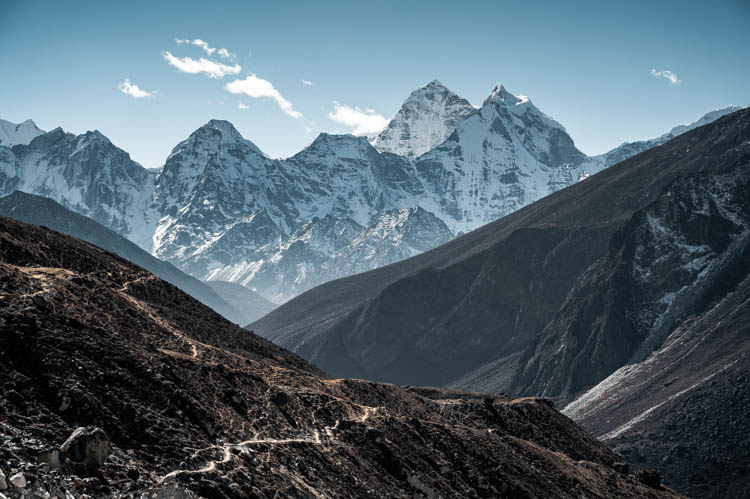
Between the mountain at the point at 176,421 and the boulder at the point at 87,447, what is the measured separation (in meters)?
0.05

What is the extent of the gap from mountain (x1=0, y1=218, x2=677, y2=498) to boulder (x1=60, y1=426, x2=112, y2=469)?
54 millimetres

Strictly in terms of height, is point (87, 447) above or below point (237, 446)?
above

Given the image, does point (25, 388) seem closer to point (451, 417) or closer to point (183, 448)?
point (183, 448)

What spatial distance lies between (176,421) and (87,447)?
801 centimetres

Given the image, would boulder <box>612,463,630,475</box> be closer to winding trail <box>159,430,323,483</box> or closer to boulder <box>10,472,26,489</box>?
winding trail <box>159,430,323,483</box>

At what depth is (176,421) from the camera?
33438 millimetres

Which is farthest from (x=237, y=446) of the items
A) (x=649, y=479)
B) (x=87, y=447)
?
(x=649, y=479)

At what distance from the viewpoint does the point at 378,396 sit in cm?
6744

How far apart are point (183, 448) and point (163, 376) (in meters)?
6.74

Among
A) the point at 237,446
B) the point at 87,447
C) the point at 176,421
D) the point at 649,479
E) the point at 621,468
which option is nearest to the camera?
the point at 87,447

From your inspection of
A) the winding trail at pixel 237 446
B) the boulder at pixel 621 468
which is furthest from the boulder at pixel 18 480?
the boulder at pixel 621 468

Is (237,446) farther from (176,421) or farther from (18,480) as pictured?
(18,480)

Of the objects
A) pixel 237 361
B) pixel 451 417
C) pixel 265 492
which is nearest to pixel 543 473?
pixel 451 417

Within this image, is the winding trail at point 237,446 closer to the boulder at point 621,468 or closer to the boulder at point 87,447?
the boulder at point 87,447
